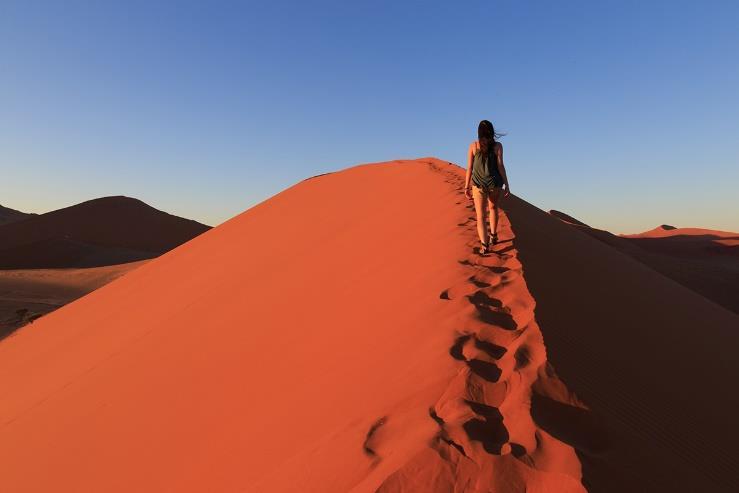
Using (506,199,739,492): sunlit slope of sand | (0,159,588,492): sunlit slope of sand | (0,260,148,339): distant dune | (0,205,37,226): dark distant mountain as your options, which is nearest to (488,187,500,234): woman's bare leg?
(0,159,588,492): sunlit slope of sand

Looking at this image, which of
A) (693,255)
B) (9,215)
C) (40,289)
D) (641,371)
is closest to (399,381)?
(641,371)

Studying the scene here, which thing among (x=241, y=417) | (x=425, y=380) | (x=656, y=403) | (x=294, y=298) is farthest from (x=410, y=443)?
(x=294, y=298)

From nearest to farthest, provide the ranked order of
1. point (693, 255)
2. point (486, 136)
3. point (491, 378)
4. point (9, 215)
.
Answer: point (491, 378) < point (486, 136) < point (693, 255) < point (9, 215)

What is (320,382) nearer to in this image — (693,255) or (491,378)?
(491,378)

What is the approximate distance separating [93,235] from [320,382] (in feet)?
144

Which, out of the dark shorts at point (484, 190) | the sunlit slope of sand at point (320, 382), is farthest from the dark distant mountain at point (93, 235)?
the dark shorts at point (484, 190)

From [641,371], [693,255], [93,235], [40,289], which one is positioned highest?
[641,371]

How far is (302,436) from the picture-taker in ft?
9.01

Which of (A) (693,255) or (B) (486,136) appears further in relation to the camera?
(A) (693,255)

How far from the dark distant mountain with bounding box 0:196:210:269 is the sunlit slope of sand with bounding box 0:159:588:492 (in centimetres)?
2675

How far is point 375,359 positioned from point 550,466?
1551 mm

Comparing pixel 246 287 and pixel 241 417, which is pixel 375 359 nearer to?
pixel 241 417

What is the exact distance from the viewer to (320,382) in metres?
3.32

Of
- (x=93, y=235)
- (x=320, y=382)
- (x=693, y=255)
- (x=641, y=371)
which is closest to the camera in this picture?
(x=320, y=382)
